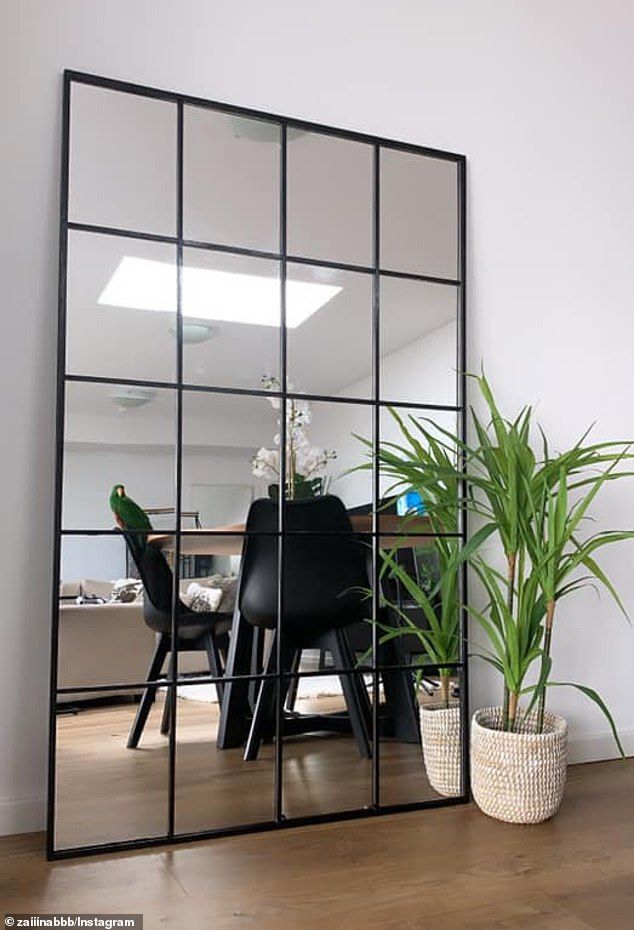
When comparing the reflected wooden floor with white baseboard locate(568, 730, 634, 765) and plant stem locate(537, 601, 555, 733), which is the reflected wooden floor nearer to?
plant stem locate(537, 601, 555, 733)

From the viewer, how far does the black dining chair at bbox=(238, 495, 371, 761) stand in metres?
2.33

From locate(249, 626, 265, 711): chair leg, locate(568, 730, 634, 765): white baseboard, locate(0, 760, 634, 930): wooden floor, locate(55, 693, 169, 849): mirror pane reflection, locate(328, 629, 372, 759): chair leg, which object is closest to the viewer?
locate(0, 760, 634, 930): wooden floor

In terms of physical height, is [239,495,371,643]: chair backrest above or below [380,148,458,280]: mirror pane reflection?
below

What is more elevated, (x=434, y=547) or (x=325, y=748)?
(x=434, y=547)

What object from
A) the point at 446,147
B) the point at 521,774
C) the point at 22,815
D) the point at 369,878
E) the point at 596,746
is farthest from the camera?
the point at 596,746

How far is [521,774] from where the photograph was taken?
2.27 meters

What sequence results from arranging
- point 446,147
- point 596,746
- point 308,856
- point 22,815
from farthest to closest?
point 596,746
point 446,147
point 22,815
point 308,856

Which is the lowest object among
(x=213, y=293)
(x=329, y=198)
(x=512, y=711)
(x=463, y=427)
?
(x=512, y=711)

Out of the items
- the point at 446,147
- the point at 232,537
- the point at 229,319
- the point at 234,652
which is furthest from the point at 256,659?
the point at 446,147

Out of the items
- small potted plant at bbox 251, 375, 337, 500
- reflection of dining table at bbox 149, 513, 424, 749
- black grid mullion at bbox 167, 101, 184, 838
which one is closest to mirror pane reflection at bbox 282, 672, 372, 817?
reflection of dining table at bbox 149, 513, 424, 749

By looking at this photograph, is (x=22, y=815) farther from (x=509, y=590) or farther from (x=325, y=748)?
(x=509, y=590)

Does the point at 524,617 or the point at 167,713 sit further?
the point at 524,617

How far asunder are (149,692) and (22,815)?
423 millimetres

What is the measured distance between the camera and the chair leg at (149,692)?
85.3 inches
